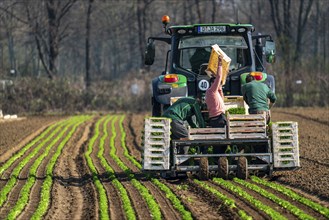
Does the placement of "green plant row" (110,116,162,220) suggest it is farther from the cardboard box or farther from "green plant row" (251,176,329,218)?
the cardboard box

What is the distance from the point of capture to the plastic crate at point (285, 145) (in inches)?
Answer: 474

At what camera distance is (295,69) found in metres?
35.4

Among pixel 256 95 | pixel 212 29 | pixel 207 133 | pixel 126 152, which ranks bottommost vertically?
pixel 126 152

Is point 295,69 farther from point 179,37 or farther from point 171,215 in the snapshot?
point 171,215

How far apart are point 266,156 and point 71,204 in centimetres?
342

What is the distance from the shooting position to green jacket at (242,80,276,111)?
42.1 feet

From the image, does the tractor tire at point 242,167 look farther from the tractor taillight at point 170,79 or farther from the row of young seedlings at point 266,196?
the tractor taillight at point 170,79

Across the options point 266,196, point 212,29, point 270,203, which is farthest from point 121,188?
point 212,29

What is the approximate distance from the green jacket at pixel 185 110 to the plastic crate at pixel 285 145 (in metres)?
1.30

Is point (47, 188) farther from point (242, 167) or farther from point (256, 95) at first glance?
point (256, 95)

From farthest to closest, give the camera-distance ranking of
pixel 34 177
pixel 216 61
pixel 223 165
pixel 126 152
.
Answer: pixel 126 152 → pixel 34 177 → pixel 216 61 → pixel 223 165

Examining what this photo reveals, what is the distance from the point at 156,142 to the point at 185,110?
78 cm

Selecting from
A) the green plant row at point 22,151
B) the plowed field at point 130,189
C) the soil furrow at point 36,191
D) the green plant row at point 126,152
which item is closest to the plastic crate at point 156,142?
the plowed field at point 130,189

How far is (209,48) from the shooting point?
46.5 feet
